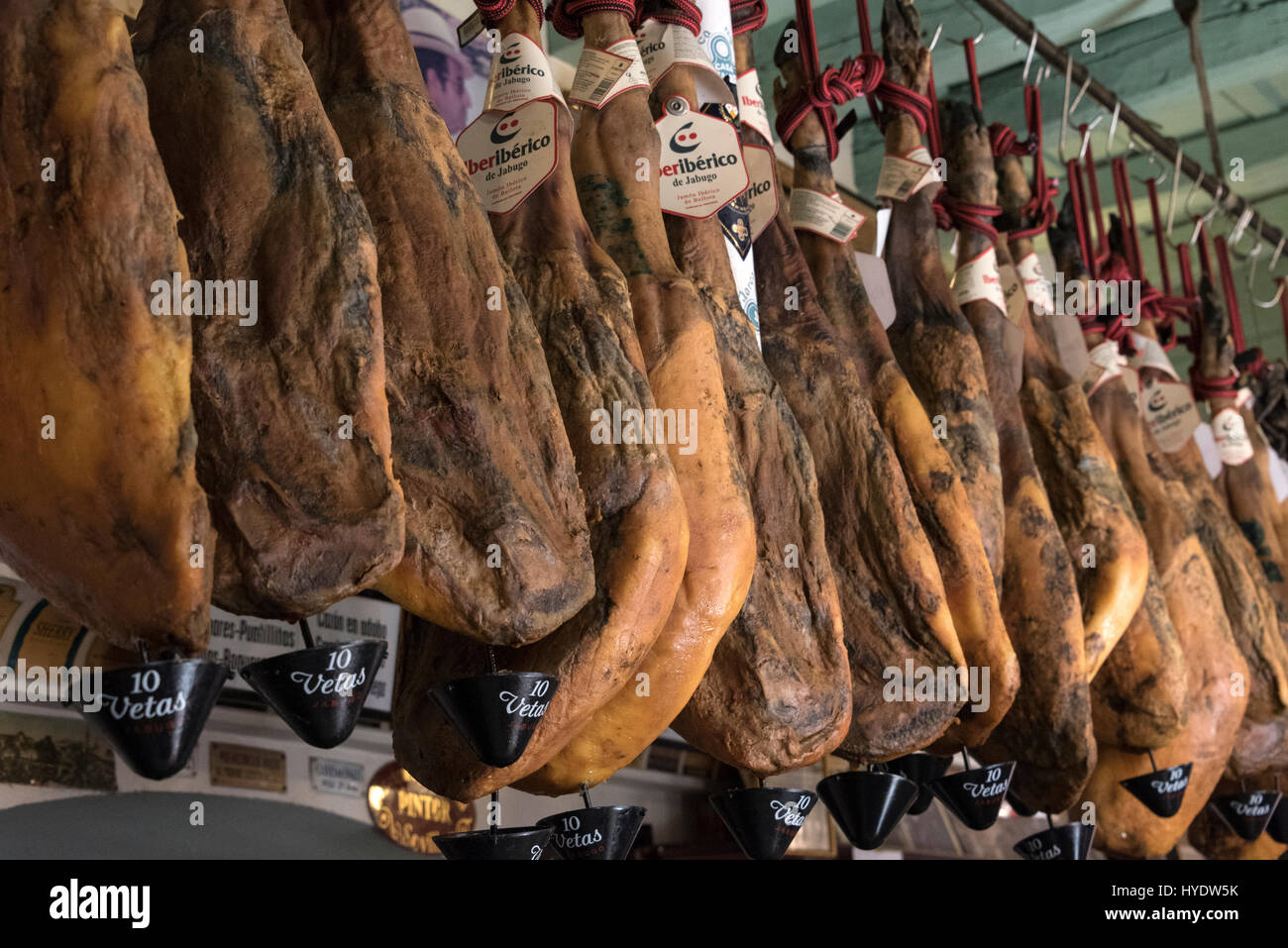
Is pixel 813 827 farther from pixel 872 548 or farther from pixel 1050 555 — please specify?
pixel 872 548

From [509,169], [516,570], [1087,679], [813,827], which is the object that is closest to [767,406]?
[509,169]

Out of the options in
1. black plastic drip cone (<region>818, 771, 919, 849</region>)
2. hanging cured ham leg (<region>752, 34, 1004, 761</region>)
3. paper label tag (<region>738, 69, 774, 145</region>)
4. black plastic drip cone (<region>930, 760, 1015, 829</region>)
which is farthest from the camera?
paper label tag (<region>738, 69, 774, 145</region>)

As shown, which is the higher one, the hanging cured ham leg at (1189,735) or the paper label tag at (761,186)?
the paper label tag at (761,186)

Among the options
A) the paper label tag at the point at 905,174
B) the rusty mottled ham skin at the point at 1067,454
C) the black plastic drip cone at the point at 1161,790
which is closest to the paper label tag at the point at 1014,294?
the rusty mottled ham skin at the point at 1067,454

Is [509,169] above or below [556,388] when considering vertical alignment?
above

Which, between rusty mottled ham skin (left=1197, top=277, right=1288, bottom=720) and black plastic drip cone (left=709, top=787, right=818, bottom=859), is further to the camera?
rusty mottled ham skin (left=1197, top=277, right=1288, bottom=720)

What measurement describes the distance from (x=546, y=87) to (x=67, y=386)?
0.77m

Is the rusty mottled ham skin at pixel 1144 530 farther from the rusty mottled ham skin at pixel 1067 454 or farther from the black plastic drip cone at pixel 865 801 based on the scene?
the black plastic drip cone at pixel 865 801

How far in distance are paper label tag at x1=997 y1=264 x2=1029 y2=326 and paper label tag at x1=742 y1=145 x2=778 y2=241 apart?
31.9 inches

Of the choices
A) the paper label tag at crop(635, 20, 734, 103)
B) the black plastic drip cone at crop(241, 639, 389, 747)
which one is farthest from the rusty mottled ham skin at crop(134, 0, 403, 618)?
the paper label tag at crop(635, 20, 734, 103)

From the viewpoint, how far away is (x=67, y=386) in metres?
1.02

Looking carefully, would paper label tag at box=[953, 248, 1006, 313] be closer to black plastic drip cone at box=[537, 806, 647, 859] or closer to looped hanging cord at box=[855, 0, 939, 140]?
looped hanging cord at box=[855, 0, 939, 140]

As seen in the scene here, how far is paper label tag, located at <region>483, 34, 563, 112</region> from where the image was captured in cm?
158

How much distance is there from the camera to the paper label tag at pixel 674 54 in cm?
187
